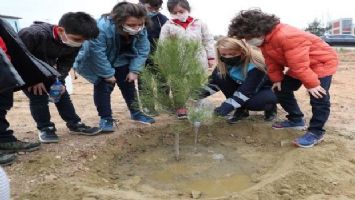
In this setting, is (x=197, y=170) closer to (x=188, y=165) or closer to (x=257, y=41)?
(x=188, y=165)

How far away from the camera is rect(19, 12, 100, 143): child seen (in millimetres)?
3092

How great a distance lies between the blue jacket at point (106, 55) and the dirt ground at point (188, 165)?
526mm

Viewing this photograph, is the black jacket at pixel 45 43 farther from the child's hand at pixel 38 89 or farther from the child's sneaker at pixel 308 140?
the child's sneaker at pixel 308 140

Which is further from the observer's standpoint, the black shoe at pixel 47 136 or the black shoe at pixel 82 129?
the black shoe at pixel 82 129

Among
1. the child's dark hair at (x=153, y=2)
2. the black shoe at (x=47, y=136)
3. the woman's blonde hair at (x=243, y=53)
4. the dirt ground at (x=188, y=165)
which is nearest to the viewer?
the dirt ground at (x=188, y=165)

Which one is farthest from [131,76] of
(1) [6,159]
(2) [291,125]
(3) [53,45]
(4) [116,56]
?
(2) [291,125]

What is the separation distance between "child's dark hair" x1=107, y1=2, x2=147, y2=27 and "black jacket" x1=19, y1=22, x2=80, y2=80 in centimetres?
38

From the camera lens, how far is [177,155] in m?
3.24

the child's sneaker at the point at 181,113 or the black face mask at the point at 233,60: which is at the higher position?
the black face mask at the point at 233,60

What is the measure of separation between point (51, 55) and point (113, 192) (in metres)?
1.33

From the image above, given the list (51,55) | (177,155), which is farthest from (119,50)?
(177,155)

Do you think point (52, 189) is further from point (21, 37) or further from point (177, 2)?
point (177, 2)

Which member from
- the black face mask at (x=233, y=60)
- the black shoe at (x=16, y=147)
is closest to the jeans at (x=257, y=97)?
the black face mask at (x=233, y=60)

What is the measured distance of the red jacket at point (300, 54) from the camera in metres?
3.03
